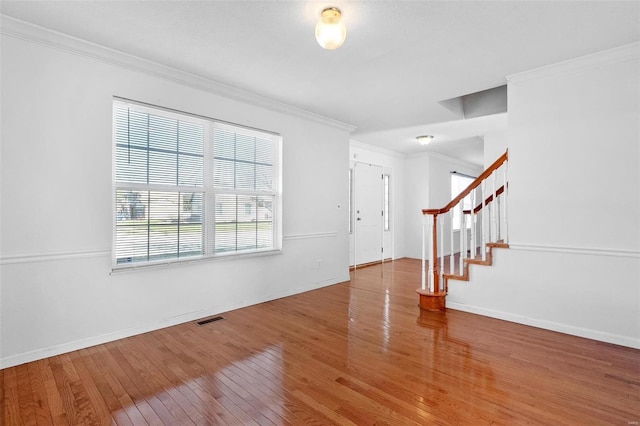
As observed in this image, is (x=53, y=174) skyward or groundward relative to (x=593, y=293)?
skyward

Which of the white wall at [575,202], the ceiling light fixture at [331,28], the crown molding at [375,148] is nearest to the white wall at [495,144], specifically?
the crown molding at [375,148]

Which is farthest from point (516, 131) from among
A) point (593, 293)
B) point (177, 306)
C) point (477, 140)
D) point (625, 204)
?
point (177, 306)

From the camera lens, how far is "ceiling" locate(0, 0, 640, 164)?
7.38 ft

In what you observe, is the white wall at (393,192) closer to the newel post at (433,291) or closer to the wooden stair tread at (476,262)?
the newel post at (433,291)

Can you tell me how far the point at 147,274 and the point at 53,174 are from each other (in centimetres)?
116

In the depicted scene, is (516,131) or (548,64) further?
(516,131)

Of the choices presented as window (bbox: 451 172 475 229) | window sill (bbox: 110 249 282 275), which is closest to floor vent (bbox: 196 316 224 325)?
window sill (bbox: 110 249 282 275)

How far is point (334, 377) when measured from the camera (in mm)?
2223

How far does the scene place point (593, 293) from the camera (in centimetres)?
292

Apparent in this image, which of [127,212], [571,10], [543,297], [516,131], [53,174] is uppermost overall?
[571,10]

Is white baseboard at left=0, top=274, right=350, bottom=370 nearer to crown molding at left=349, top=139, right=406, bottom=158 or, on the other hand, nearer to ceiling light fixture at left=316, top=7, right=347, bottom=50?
ceiling light fixture at left=316, top=7, right=347, bottom=50

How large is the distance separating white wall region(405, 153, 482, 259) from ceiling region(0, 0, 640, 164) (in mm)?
3915

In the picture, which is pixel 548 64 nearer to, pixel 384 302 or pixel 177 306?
pixel 384 302

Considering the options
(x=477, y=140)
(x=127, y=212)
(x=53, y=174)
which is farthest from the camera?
(x=477, y=140)
